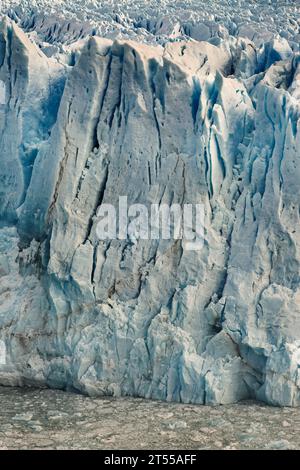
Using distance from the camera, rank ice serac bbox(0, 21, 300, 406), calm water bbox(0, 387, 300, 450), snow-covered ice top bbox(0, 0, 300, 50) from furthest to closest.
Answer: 1. snow-covered ice top bbox(0, 0, 300, 50)
2. ice serac bbox(0, 21, 300, 406)
3. calm water bbox(0, 387, 300, 450)

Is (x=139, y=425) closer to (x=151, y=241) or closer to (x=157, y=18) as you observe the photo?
(x=151, y=241)

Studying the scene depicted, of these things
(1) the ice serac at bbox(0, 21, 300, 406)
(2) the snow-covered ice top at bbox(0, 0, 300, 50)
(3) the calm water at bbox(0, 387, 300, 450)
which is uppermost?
(2) the snow-covered ice top at bbox(0, 0, 300, 50)

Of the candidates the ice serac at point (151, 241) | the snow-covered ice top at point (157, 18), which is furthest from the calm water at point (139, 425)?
the snow-covered ice top at point (157, 18)

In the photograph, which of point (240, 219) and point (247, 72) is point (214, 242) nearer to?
point (240, 219)

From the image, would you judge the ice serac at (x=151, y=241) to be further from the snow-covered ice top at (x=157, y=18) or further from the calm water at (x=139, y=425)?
the snow-covered ice top at (x=157, y=18)

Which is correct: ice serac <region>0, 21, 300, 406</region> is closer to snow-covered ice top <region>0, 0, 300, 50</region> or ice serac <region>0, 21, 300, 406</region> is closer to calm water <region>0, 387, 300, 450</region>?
calm water <region>0, 387, 300, 450</region>

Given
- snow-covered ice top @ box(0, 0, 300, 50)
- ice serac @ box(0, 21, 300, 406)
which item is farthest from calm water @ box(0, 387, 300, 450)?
snow-covered ice top @ box(0, 0, 300, 50)
